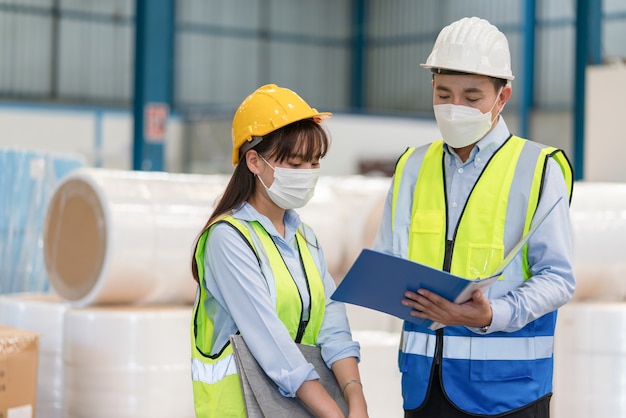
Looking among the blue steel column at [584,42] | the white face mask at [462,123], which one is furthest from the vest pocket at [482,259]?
the blue steel column at [584,42]

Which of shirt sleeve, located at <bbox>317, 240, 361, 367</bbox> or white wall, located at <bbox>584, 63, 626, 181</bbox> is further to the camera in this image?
white wall, located at <bbox>584, 63, 626, 181</bbox>

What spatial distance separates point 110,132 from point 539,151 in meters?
14.9

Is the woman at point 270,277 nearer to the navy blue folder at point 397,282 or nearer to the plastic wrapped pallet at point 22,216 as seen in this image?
the navy blue folder at point 397,282

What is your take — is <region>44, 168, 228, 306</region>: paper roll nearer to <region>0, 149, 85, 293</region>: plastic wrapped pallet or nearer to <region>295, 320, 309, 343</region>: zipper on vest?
<region>0, 149, 85, 293</region>: plastic wrapped pallet

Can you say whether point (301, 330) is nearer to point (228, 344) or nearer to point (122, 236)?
point (228, 344)

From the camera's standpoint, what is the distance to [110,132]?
54.7ft

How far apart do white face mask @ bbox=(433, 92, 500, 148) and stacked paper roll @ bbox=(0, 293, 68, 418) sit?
3077 mm

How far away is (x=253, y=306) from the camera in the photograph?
220cm

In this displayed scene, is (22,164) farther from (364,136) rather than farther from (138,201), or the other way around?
(364,136)

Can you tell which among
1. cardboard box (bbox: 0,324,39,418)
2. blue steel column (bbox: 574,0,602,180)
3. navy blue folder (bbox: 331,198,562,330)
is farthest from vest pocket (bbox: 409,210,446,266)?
blue steel column (bbox: 574,0,602,180)

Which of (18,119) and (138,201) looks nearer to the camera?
(138,201)

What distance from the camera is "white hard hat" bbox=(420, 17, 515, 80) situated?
233 cm

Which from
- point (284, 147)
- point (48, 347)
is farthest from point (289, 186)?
point (48, 347)

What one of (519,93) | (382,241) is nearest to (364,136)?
(519,93)
